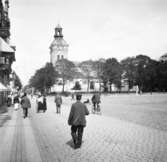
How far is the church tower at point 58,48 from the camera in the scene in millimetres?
130000

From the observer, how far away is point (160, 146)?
30.8ft

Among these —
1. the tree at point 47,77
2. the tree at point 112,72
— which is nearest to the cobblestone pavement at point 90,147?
the tree at point 112,72

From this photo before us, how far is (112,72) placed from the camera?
95.6 meters

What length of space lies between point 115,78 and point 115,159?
88562 millimetres

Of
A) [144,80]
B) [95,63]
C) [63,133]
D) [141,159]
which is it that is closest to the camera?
[141,159]

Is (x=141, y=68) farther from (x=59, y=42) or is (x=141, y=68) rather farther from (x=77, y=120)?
(x=77, y=120)

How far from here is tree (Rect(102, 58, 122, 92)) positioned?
3765 inches

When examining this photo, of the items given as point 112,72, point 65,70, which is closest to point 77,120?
point 112,72

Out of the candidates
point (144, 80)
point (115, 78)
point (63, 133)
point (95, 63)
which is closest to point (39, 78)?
point (95, 63)

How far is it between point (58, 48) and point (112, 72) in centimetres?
4220

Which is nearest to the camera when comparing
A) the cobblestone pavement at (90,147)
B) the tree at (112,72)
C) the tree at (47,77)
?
the cobblestone pavement at (90,147)

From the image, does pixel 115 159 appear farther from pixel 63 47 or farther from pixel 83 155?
pixel 63 47

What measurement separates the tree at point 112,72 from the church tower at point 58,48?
36317mm

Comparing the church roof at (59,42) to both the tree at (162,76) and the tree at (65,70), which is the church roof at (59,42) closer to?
the tree at (65,70)
